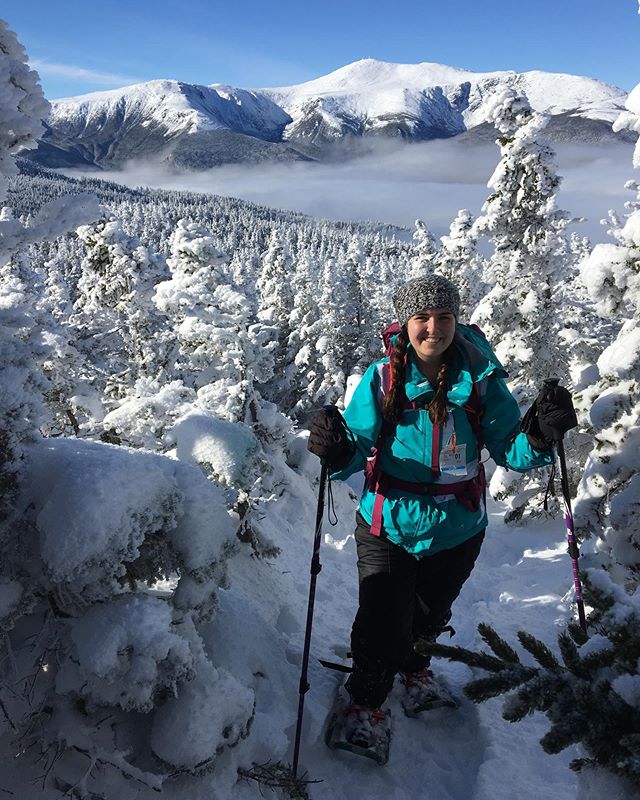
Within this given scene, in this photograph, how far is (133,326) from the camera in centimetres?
1919

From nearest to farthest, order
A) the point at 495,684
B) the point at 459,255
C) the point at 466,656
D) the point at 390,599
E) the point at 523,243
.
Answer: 1. the point at 495,684
2. the point at 466,656
3. the point at 390,599
4. the point at 523,243
5. the point at 459,255

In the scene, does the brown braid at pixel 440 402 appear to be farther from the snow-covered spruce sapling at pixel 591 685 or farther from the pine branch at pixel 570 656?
the pine branch at pixel 570 656

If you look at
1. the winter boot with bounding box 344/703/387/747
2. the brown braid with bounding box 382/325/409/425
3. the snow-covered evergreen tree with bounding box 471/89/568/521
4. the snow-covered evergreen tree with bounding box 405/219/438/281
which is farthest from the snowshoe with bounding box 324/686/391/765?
the snow-covered evergreen tree with bounding box 405/219/438/281

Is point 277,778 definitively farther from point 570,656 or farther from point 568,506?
point 568,506

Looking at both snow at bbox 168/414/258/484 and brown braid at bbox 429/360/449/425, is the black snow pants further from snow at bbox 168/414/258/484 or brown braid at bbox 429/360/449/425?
snow at bbox 168/414/258/484

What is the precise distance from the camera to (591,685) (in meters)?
1.77

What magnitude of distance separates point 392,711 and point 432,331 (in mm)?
3124

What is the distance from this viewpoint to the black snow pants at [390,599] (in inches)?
145

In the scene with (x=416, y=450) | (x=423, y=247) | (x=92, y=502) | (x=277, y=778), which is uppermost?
(x=423, y=247)

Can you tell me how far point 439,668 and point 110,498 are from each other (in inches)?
137

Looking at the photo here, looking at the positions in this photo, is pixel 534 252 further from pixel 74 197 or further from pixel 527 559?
pixel 74 197

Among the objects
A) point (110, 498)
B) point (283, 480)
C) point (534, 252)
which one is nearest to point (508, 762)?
point (110, 498)

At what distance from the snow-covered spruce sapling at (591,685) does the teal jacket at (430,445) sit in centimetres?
164

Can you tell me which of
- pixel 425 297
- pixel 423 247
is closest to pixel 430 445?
pixel 425 297
